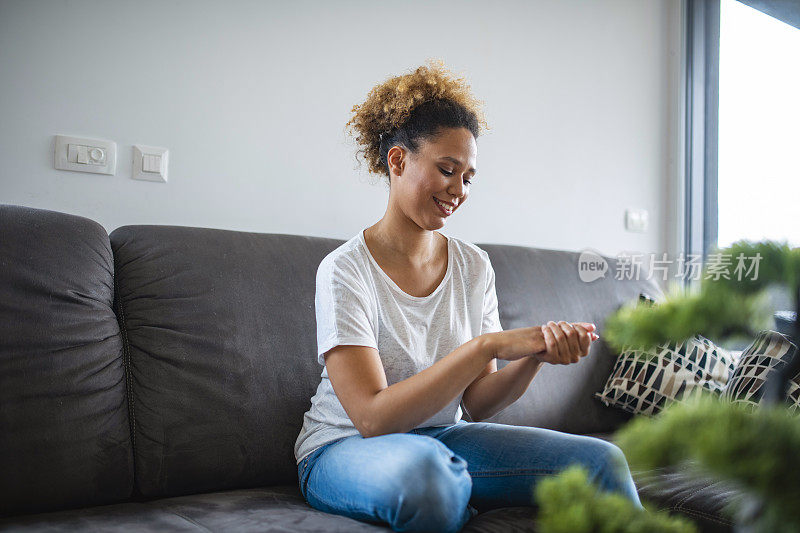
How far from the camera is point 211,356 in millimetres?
1411

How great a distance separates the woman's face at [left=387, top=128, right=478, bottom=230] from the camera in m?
1.39

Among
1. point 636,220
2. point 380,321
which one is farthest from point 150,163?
point 636,220

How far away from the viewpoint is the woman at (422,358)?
3.44 feet

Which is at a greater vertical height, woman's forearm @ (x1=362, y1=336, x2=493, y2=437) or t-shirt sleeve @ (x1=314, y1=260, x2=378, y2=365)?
t-shirt sleeve @ (x1=314, y1=260, x2=378, y2=365)

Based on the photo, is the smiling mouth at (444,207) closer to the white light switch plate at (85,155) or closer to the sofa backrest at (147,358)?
the sofa backrest at (147,358)

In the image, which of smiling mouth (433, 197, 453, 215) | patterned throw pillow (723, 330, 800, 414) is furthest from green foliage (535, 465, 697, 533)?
patterned throw pillow (723, 330, 800, 414)

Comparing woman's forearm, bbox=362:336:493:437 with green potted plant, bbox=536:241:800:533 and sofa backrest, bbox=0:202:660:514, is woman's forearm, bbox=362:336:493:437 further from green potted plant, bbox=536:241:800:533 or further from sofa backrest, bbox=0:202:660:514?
green potted plant, bbox=536:241:800:533

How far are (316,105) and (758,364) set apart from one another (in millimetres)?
1416

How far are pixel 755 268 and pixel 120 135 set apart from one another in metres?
1.60

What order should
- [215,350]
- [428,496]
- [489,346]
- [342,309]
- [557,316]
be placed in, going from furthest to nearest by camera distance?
[557,316] < [215,350] < [342,309] < [489,346] < [428,496]

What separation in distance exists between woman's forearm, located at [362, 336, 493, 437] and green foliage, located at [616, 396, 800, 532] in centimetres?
57

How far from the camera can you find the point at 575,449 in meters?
1.15

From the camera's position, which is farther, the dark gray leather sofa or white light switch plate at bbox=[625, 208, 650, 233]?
white light switch plate at bbox=[625, 208, 650, 233]

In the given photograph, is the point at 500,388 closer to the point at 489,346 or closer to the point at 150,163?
the point at 489,346
